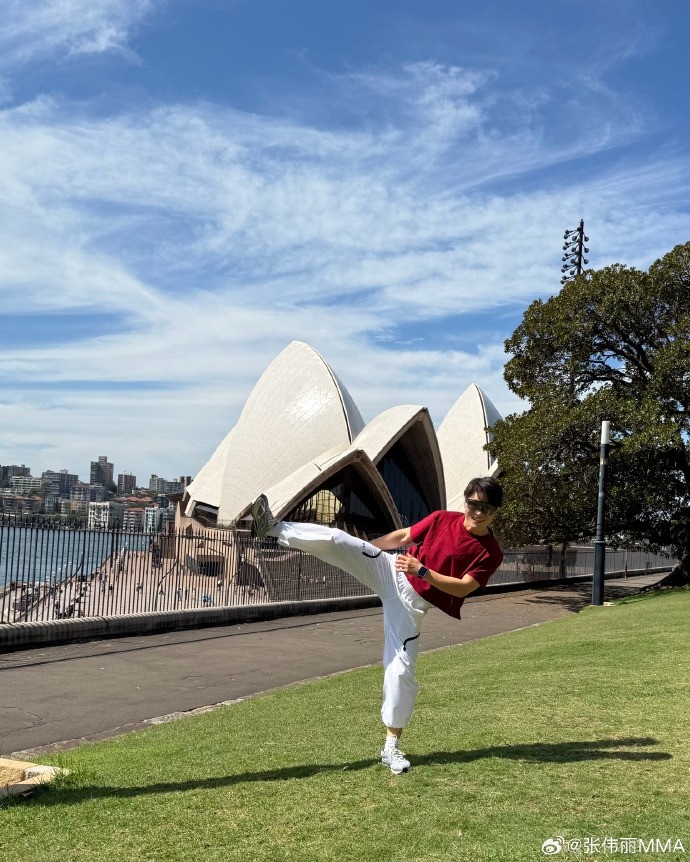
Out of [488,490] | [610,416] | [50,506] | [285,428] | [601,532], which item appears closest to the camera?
[488,490]

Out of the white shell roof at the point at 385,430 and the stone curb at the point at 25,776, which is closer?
the stone curb at the point at 25,776

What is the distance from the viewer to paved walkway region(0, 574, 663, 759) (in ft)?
21.1

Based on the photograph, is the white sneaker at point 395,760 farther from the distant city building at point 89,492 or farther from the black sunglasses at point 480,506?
the distant city building at point 89,492

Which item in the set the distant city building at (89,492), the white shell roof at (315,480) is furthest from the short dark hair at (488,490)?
the distant city building at (89,492)

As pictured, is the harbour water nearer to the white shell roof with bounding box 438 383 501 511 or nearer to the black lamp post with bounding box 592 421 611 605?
the black lamp post with bounding box 592 421 611 605

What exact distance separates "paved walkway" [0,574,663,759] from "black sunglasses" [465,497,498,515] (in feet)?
11.3

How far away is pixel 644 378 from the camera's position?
808 inches

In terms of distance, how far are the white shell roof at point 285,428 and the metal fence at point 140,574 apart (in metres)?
21.2

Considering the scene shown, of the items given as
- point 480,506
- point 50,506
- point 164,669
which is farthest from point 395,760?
point 50,506

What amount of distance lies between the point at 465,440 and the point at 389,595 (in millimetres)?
44363

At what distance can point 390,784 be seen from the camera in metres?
3.52

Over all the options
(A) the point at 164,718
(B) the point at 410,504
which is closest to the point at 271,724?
(A) the point at 164,718

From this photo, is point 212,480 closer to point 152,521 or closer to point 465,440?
point 465,440

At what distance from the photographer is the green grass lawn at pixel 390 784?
2865 millimetres
